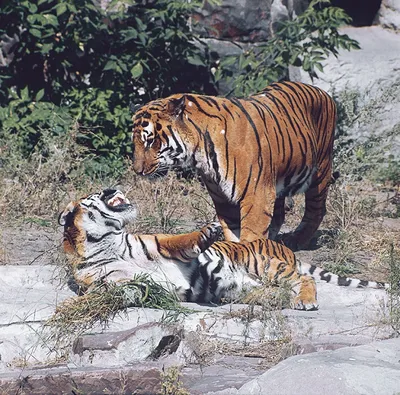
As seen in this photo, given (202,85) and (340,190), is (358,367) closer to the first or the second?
(340,190)

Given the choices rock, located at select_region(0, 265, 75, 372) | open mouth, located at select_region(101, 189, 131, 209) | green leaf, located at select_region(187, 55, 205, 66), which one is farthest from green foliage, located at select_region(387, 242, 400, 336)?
green leaf, located at select_region(187, 55, 205, 66)

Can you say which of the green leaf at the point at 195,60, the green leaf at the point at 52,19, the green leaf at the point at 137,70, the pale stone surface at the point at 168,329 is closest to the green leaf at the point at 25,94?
the green leaf at the point at 52,19

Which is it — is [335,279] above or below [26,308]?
above

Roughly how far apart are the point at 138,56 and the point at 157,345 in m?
4.30

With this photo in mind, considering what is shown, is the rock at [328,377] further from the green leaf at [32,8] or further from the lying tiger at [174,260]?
the green leaf at [32,8]

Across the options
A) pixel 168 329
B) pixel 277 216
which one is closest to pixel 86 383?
pixel 168 329

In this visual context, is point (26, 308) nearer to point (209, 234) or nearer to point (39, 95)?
point (209, 234)

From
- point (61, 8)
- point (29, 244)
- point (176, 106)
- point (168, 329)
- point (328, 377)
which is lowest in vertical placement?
point (29, 244)

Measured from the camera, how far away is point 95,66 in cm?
888

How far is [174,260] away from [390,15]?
5.16 meters

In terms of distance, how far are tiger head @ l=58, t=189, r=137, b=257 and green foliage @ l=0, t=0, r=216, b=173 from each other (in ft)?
8.69

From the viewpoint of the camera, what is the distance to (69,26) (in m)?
8.57

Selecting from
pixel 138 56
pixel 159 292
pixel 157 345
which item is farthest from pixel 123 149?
pixel 157 345

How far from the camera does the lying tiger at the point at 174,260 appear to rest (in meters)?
5.48
